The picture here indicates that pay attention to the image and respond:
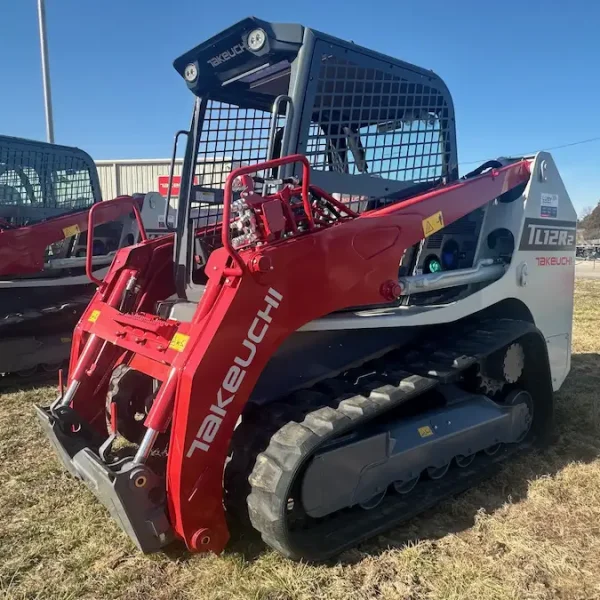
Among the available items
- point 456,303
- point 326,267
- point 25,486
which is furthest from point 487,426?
point 25,486

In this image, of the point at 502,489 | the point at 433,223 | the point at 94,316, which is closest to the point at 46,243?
the point at 94,316

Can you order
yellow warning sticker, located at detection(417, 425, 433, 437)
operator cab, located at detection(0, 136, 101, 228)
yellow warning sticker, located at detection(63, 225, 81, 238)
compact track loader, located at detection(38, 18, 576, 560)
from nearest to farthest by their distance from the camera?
compact track loader, located at detection(38, 18, 576, 560) < yellow warning sticker, located at detection(417, 425, 433, 437) < yellow warning sticker, located at detection(63, 225, 81, 238) < operator cab, located at detection(0, 136, 101, 228)

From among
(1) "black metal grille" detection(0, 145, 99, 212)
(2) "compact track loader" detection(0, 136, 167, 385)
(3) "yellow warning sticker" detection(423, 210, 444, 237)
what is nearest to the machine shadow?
(3) "yellow warning sticker" detection(423, 210, 444, 237)

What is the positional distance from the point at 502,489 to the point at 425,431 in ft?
2.44

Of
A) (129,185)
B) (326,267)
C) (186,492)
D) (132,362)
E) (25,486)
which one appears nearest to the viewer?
(186,492)

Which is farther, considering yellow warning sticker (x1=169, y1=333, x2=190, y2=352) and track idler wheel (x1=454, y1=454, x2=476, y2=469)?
track idler wheel (x1=454, y1=454, x2=476, y2=469)

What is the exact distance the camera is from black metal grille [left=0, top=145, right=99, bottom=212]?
680cm

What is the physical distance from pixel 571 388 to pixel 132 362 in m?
4.33

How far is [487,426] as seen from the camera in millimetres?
3691

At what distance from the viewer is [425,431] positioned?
11.0ft

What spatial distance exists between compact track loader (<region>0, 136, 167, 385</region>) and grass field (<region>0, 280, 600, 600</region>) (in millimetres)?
2647

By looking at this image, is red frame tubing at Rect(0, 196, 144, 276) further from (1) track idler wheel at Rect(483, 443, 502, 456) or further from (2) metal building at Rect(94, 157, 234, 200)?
(2) metal building at Rect(94, 157, 234, 200)

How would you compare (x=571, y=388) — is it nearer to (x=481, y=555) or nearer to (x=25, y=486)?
(x=481, y=555)

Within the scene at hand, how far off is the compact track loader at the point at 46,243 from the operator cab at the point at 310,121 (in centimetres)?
244
